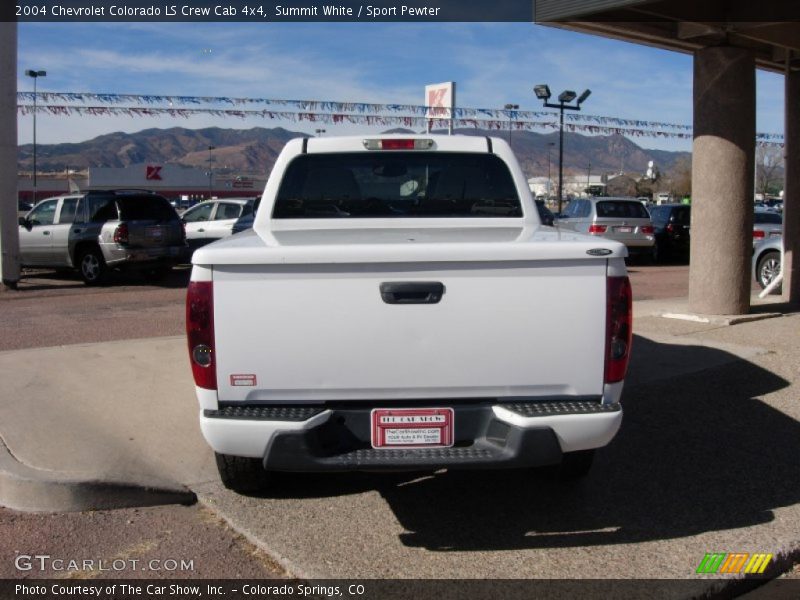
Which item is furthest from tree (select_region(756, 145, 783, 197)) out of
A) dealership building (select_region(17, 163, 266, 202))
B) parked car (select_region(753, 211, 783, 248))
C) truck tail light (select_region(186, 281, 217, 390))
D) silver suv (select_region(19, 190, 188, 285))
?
truck tail light (select_region(186, 281, 217, 390))

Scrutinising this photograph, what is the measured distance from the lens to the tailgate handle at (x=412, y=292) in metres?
3.79

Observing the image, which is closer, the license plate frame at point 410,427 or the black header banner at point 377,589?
the black header banner at point 377,589

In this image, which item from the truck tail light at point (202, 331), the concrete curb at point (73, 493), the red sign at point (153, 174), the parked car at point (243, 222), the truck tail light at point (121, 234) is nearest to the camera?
the truck tail light at point (202, 331)

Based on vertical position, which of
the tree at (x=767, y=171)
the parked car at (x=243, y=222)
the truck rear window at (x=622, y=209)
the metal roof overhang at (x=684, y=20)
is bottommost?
the parked car at (x=243, y=222)

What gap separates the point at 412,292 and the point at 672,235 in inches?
798

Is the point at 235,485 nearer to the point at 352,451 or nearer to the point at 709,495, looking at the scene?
the point at 352,451

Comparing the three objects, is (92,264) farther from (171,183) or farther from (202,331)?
(171,183)

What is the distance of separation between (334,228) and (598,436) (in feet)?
6.81

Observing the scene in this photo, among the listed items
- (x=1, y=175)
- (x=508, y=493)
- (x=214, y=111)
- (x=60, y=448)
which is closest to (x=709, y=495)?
(x=508, y=493)

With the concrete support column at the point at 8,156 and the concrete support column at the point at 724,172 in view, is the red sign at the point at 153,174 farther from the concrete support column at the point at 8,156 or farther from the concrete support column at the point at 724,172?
the concrete support column at the point at 724,172

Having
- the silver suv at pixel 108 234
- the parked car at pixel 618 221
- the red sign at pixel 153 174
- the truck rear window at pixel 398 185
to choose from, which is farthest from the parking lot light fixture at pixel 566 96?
the red sign at pixel 153 174

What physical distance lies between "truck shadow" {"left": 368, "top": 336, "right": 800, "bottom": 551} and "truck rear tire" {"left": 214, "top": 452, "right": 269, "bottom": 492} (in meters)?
0.74

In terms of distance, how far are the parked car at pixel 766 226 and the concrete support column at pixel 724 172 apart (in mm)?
7953

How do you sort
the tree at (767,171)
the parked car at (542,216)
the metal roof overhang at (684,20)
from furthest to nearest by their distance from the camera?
the tree at (767,171), the metal roof overhang at (684,20), the parked car at (542,216)
